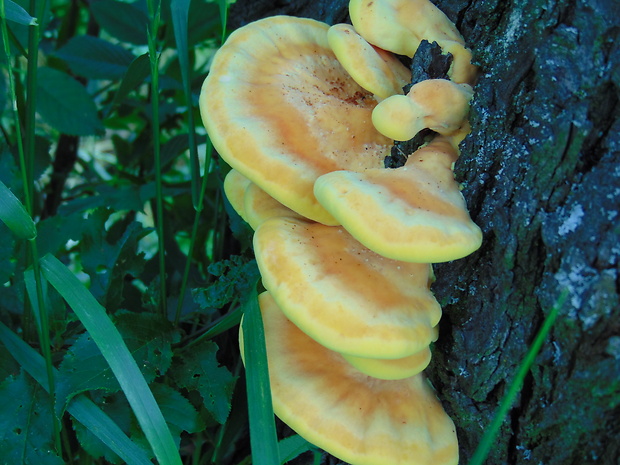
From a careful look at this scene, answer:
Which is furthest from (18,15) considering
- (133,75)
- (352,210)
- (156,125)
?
(352,210)

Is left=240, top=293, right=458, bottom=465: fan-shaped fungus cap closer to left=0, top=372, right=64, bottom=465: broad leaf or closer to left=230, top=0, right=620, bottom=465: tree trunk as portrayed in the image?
left=230, top=0, right=620, bottom=465: tree trunk

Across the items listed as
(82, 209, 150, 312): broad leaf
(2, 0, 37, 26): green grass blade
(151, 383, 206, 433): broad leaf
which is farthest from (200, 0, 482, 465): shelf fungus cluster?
(82, 209, 150, 312): broad leaf

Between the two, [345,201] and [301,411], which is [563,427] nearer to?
[301,411]

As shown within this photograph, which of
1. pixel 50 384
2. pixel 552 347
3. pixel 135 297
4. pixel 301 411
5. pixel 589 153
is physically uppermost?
pixel 589 153

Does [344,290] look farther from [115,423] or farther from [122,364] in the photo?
[115,423]

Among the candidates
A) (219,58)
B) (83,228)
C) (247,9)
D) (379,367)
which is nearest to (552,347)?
(379,367)

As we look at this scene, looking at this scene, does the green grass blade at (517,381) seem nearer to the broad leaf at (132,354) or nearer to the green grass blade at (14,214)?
the broad leaf at (132,354)
